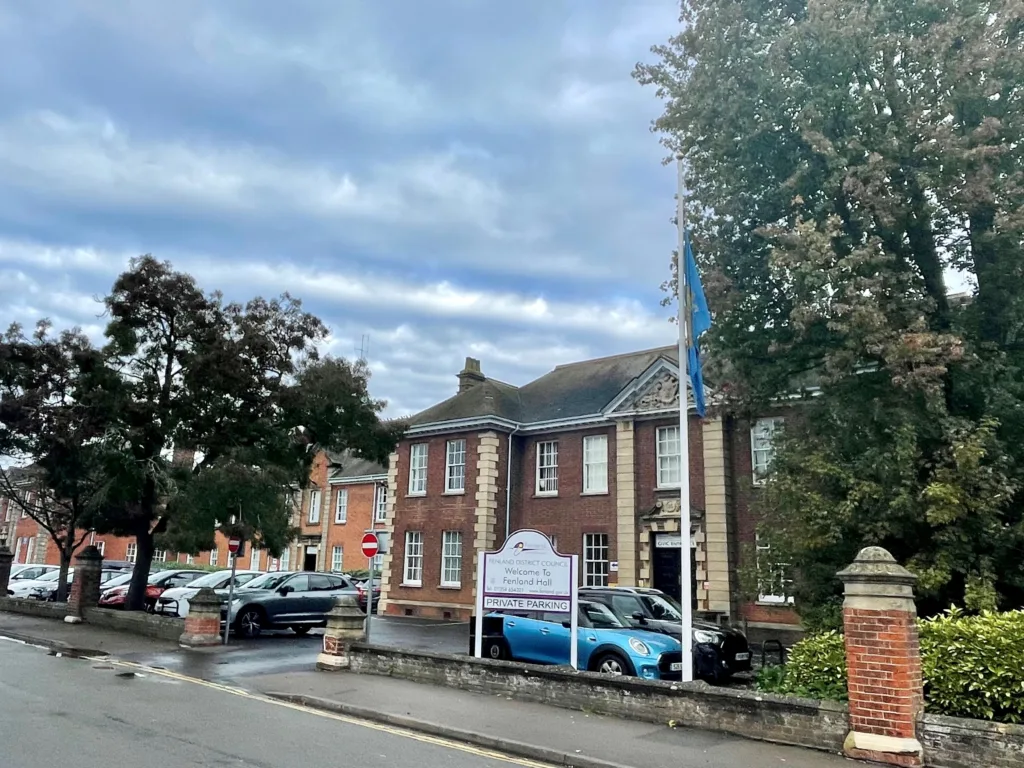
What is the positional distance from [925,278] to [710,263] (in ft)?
12.1

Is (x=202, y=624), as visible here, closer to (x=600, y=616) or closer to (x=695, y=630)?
(x=600, y=616)

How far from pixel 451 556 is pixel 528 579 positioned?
18.2m

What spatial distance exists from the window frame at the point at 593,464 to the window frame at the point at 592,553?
1.45m

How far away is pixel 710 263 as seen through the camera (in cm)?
1524

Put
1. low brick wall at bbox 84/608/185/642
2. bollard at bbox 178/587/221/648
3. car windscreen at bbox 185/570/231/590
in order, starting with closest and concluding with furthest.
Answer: bollard at bbox 178/587/221/648
low brick wall at bbox 84/608/185/642
car windscreen at bbox 185/570/231/590

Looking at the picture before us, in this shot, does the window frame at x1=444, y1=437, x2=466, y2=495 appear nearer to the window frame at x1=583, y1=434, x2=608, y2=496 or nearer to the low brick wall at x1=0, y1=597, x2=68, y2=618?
the window frame at x1=583, y1=434, x2=608, y2=496

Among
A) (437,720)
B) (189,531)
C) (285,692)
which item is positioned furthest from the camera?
(189,531)

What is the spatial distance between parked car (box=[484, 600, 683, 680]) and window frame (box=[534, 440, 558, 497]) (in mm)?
14617

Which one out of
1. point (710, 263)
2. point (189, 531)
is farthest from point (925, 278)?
point (189, 531)

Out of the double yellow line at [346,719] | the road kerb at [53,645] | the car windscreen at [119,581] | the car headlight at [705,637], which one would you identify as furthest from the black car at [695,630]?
the car windscreen at [119,581]

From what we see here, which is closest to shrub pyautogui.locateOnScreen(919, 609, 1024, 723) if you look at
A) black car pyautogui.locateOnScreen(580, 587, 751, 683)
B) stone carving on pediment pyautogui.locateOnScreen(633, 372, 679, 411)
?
black car pyautogui.locateOnScreen(580, 587, 751, 683)

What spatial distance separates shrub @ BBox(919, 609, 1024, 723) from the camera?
7852mm

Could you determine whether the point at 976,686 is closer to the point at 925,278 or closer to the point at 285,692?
the point at 925,278

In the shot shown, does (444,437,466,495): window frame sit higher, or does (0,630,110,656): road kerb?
(444,437,466,495): window frame
